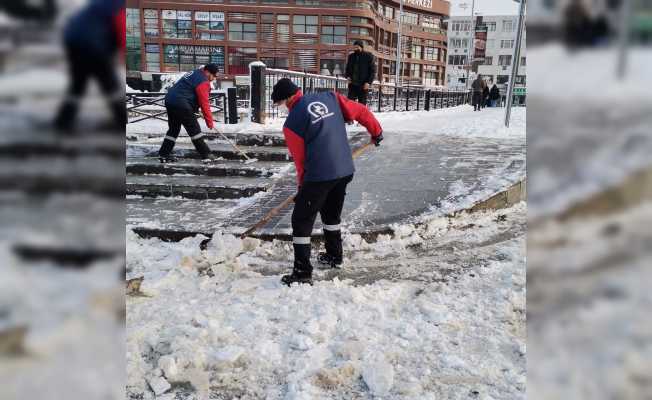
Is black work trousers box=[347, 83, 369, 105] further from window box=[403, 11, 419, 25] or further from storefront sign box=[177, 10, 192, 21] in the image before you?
window box=[403, 11, 419, 25]

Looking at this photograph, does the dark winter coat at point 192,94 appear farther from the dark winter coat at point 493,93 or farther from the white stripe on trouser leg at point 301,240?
the dark winter coat at point 493,93

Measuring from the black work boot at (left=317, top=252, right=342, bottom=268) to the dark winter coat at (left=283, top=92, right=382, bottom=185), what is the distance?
32.3 inches

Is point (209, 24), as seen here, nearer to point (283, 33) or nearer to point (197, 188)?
point (283, 33)

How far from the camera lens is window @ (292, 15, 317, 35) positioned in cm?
5656

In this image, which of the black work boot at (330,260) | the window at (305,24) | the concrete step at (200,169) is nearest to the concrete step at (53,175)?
the black work boot at (330,260)

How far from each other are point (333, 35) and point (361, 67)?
1922 inches

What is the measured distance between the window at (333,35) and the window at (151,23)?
18702 millimetres

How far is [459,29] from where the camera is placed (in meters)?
83.0

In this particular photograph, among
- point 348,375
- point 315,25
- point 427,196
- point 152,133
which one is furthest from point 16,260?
point 315,25

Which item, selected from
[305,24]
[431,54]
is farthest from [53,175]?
[431,54]

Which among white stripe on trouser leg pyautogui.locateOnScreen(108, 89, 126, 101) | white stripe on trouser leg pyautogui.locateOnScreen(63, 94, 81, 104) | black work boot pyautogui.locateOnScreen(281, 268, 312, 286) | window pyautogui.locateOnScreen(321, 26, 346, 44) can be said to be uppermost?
window pyautogui.locateOnScreen(321, 26, 346, 44)

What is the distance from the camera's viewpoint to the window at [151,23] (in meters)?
55.2

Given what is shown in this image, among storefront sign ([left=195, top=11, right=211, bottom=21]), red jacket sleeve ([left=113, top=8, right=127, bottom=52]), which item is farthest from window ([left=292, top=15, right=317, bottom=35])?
red jacket sleeve ([left=113, top=8, right=127, bottom=52])

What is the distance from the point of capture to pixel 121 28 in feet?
2.32
